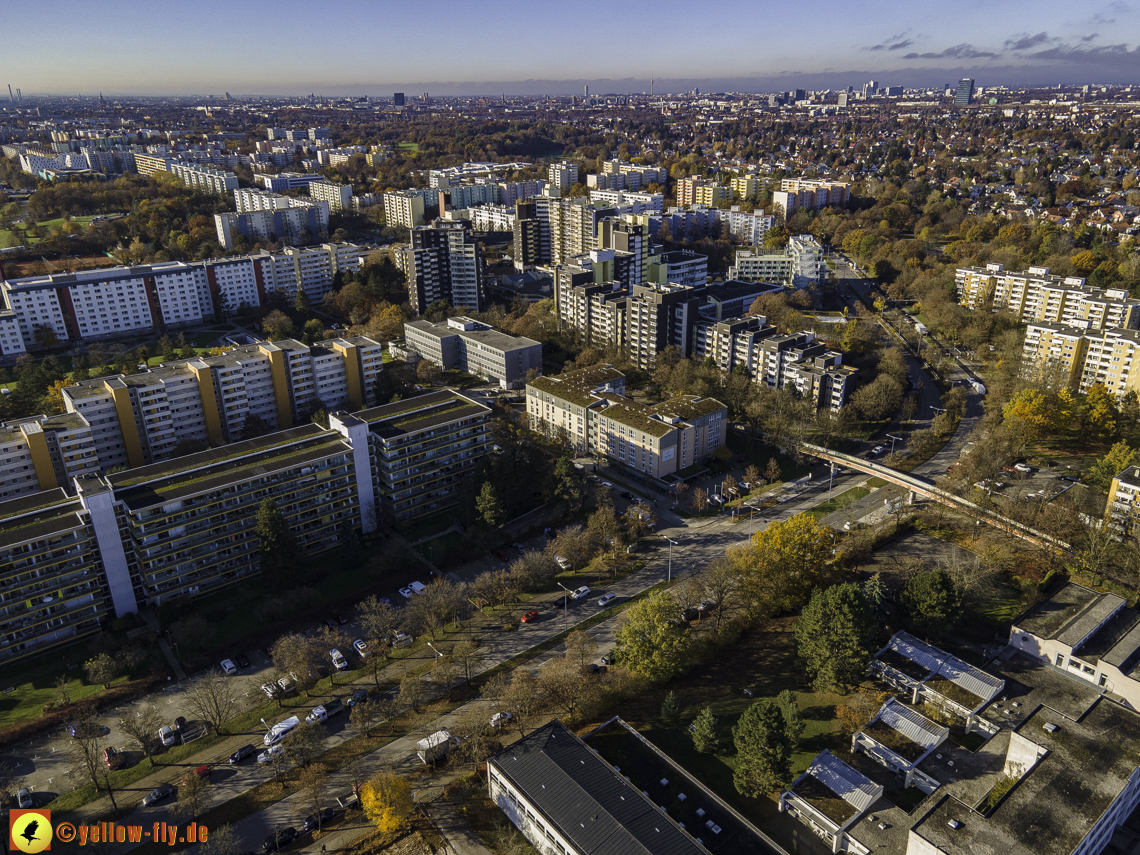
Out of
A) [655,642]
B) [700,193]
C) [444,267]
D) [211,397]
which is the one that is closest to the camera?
[655,642]

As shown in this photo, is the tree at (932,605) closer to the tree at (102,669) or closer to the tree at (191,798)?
the tree at (191,798)

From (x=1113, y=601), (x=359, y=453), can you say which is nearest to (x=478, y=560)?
(x=359, y=453)

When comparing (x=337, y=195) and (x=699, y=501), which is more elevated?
(x=337, y=195)

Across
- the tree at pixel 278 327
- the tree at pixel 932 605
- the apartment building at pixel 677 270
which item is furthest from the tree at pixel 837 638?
the tree at pixel 278 327

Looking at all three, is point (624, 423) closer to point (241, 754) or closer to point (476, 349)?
point (476, 349)

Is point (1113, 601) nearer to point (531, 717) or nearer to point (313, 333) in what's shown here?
point (531, 717)

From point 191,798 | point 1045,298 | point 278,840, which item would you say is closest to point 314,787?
point 278,840
